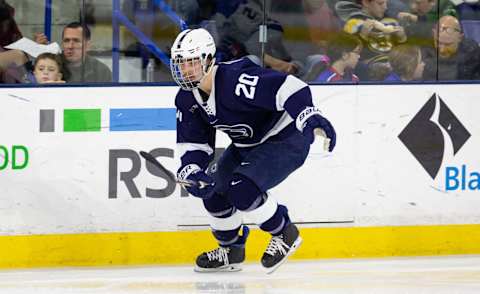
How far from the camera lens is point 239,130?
5.73m

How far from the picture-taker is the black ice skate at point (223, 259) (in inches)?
240

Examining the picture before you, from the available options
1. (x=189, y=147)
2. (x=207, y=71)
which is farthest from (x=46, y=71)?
(x=207, y=71)

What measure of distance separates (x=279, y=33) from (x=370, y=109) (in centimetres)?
60

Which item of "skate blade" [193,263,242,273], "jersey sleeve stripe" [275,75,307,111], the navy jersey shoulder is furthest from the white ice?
"jersey sleeve stripe" [275,75,307,111]

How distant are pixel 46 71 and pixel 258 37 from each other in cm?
106

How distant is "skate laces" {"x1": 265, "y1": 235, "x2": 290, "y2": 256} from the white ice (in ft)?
0.41

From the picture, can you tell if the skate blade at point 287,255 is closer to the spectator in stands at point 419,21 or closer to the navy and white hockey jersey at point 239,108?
the navy and white hockey jersey at point 239,108

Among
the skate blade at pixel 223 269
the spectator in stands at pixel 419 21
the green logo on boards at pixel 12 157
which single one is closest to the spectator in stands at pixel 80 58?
the green logo on boards at pixel 12 157

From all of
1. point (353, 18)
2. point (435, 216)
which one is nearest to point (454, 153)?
point (435, 216)

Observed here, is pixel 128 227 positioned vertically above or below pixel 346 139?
below

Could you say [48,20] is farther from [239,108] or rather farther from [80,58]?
[239,108]

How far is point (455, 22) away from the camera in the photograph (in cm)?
691

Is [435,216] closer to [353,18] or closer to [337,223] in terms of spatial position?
[337,223]

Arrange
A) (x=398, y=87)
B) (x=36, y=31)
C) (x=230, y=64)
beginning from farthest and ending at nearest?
(x=398, y=87)
(x=36, y=31)
(x=230, y=64)
